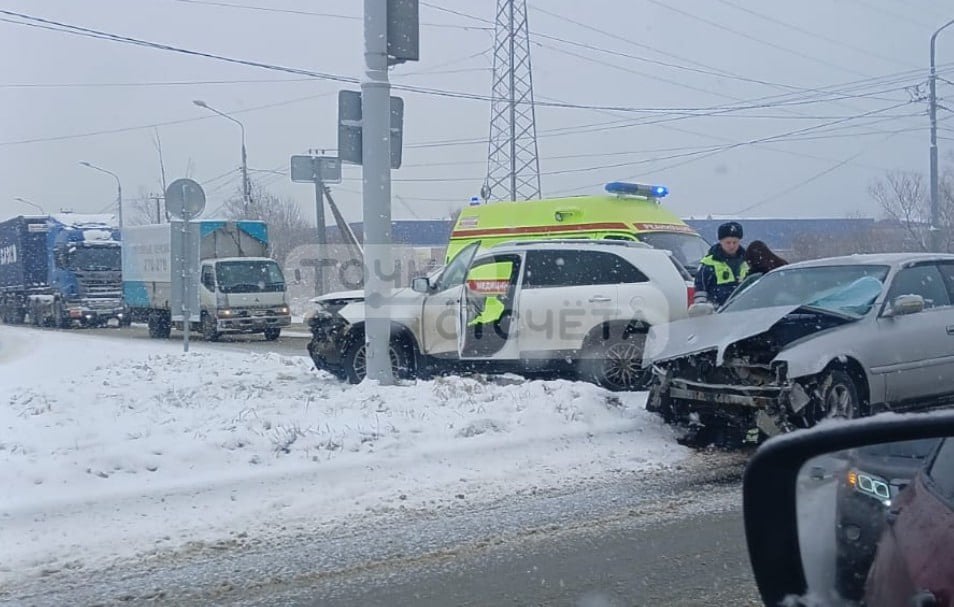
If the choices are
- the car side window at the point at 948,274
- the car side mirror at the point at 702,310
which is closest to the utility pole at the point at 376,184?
the car side mirror at the point at 702,310

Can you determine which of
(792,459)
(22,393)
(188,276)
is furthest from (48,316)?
(792,459)

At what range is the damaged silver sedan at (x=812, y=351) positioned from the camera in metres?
7.40

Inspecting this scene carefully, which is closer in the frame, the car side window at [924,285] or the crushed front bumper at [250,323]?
the car side window at [924,285]

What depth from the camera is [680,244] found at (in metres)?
15.5

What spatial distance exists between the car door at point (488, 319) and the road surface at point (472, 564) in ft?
13.3

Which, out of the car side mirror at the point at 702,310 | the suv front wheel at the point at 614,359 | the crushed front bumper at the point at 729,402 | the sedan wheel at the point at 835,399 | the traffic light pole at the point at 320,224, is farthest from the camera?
the traffic light pole at the point at 320,224

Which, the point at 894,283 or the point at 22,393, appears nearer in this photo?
the point at 894,283

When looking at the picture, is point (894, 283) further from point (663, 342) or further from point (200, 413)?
point (200, 413)

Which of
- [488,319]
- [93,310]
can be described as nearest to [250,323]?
[93,310]

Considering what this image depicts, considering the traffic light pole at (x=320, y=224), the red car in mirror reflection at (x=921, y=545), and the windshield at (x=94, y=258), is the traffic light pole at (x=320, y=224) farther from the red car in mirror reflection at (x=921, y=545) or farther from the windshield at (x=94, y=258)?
the red car in mirror reflection at (x=921, y=545)

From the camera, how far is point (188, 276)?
13914 millimetres

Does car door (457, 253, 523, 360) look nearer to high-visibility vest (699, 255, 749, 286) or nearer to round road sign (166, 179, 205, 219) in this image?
high-visibility vest (699, 255, 749, 286)

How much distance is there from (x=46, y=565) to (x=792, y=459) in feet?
15.2

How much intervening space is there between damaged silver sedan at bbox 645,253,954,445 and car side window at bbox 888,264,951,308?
1cm
